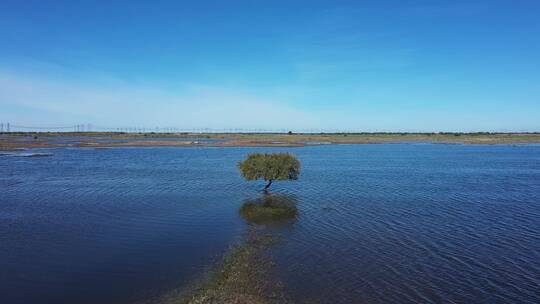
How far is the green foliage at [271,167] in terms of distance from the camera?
1533 inches

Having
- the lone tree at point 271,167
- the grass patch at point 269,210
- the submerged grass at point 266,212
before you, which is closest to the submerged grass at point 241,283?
the submerged grass at point 266,212

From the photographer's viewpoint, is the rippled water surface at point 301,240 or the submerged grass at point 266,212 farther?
the submerged grass at point 266,212

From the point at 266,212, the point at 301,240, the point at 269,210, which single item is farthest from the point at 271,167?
the point at 301,240

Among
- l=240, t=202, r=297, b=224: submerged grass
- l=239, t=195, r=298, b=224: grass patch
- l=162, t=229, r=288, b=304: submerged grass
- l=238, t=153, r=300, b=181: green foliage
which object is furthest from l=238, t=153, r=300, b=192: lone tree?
l=162, t=229, r=288, b=304: submerged grass

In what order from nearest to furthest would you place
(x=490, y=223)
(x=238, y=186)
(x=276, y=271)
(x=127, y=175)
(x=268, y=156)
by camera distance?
1. (x=276, y=271)
2. (x=490, y=223)
3. (x=268, y=156)
4. (x=238, y=186)
5. (x=127, y=175)

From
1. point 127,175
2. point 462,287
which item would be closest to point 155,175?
point 127,175

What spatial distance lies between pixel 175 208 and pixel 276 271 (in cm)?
1585

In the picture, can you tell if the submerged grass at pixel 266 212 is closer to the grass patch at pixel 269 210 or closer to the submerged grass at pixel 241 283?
the grass patch at pixel 269 210

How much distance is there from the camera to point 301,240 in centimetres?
2280

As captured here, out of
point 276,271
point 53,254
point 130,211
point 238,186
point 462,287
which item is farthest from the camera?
point 238,186

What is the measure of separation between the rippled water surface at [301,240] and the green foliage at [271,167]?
1.85 metres

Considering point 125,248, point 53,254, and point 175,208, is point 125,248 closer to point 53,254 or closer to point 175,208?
point 53,254

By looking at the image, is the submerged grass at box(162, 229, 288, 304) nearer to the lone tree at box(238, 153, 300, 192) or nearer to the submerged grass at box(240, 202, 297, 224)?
the submerged grass at box(240, 202, 297, 224)

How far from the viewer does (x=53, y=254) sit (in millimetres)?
20297
